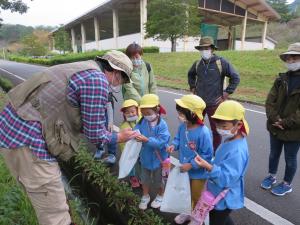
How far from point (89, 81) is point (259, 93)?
10407mm

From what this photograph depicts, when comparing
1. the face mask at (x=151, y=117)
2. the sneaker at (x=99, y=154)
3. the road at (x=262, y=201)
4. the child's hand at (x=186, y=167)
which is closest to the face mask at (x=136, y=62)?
the face mask at (x=151, y=117)

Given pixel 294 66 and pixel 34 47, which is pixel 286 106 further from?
pixel 34 47

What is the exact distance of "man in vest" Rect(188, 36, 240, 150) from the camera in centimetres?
446

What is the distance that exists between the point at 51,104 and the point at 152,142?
1.39 meters

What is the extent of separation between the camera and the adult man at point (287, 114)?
3436 mm

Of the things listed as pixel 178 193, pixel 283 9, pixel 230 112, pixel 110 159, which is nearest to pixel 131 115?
pixel 110 159

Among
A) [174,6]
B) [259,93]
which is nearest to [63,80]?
[259,93]

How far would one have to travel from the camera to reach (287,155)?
3.68 meters

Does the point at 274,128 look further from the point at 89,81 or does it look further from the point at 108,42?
the point at 108,42

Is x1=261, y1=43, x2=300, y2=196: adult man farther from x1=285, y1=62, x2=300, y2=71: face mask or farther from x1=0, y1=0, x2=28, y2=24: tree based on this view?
x1=0, y1=0, x2=28, y2=24: tree

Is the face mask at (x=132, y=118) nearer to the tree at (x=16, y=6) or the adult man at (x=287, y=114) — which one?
the adult man at (x=287, y=114)

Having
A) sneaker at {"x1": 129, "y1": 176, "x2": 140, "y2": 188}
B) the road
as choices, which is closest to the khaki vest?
sneaker at {"x1": 129, "y1": 176, "x2": 140, "y2": 188}

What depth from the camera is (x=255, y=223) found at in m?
3.29

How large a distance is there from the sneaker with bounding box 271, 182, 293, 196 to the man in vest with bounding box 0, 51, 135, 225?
2.57 meters
